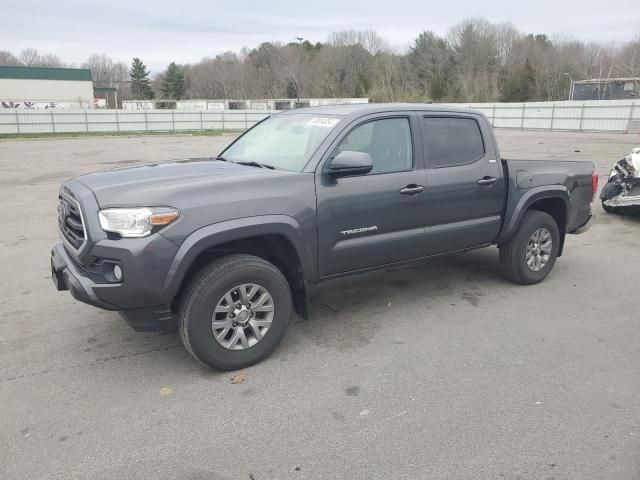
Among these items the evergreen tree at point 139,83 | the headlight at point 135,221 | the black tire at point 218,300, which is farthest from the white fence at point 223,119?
the evergreen tree at point 139,83

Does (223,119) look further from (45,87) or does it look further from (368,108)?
(368,108)

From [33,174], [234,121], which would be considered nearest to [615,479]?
[33,174]

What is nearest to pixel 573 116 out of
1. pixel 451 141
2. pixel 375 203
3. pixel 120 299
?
pixel 451 141

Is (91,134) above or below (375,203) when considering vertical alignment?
below

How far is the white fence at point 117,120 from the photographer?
37.3 m

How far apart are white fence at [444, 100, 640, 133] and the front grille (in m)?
31.9

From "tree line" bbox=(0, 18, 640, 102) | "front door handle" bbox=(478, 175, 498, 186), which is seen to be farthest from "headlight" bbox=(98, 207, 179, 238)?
"tree line" bbox=(0, 18, 640, 102)

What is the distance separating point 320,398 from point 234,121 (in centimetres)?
4384

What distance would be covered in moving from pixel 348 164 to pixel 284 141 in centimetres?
92

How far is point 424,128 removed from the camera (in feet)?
15.9

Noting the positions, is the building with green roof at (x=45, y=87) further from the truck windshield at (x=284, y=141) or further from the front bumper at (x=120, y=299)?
the front bumper at (x=120, y=299)

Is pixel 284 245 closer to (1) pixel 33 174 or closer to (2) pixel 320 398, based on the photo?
(2) pixel 320 398

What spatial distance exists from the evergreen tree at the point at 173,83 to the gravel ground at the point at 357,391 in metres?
124

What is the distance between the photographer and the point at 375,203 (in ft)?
Result: 14.3
